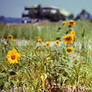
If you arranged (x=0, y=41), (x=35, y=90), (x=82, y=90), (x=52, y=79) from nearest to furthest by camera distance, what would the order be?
(x=35, y=90)
(x=82, y=90)
(x=52, y=79)
(x=0, y=41)

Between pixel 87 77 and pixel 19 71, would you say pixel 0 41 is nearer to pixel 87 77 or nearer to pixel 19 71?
pixel 19 71

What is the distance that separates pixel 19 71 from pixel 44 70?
0.19 meters

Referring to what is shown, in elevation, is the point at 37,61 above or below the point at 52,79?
above

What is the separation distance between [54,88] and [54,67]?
0.61 feet

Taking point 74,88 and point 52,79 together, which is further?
point 52,79

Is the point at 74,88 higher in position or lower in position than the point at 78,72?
lower

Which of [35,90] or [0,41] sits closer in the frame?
[35,90]

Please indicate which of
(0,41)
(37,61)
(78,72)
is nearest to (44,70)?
(37,61)

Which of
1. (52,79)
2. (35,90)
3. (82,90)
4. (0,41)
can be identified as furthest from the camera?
(0,41)

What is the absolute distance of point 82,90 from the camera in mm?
1295

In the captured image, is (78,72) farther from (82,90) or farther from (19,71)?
(19,71)

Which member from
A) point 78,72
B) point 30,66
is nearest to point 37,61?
point 30,66

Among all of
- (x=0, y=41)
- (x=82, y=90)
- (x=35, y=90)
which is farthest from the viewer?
(x=0, y=41)

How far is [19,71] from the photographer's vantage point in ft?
4.27
